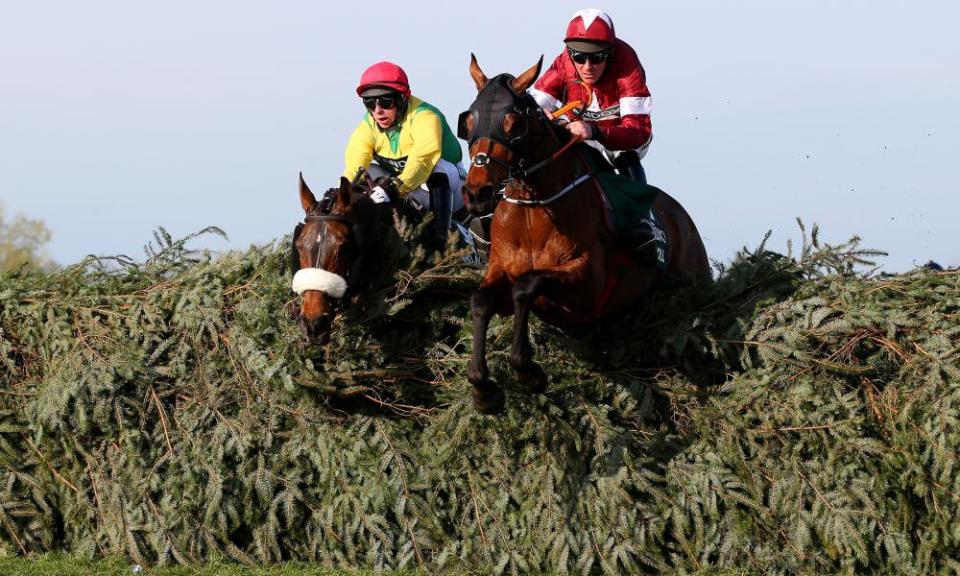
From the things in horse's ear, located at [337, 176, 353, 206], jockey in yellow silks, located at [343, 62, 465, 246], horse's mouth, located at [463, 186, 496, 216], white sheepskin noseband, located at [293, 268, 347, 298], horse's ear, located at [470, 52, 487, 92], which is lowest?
white sheepskin noseband, located at [293, 268, 347, 298]

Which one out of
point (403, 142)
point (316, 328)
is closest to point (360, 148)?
point (403, 142)

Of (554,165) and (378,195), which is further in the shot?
(378,195)

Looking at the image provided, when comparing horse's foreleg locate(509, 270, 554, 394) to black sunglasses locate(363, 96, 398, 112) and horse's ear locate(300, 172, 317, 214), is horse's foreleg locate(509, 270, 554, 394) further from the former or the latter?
black sunglasses locate(363, 96, 398, 112)

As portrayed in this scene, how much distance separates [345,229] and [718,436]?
9.06 ft

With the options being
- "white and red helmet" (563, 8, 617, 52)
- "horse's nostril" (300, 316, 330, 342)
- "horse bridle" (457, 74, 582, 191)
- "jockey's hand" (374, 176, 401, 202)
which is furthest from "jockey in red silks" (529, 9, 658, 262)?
"horse's nostril" (300, 316, 330, 342)

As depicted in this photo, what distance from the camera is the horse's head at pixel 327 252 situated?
765cm

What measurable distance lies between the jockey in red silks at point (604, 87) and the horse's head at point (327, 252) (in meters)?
1.66

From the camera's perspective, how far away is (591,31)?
328 inches

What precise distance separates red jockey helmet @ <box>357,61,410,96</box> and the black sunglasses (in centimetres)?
8

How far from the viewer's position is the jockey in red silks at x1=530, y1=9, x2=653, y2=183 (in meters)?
8.34

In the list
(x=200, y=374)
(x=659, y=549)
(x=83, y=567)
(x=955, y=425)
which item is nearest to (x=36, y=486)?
(x=83, y=567)

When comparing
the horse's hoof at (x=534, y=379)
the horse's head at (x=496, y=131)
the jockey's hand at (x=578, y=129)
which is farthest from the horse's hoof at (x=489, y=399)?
the jockey's hand at (x=578, y=129)

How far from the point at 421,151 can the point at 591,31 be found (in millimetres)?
1703

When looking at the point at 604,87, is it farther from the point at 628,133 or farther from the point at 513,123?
the point at 513,123
